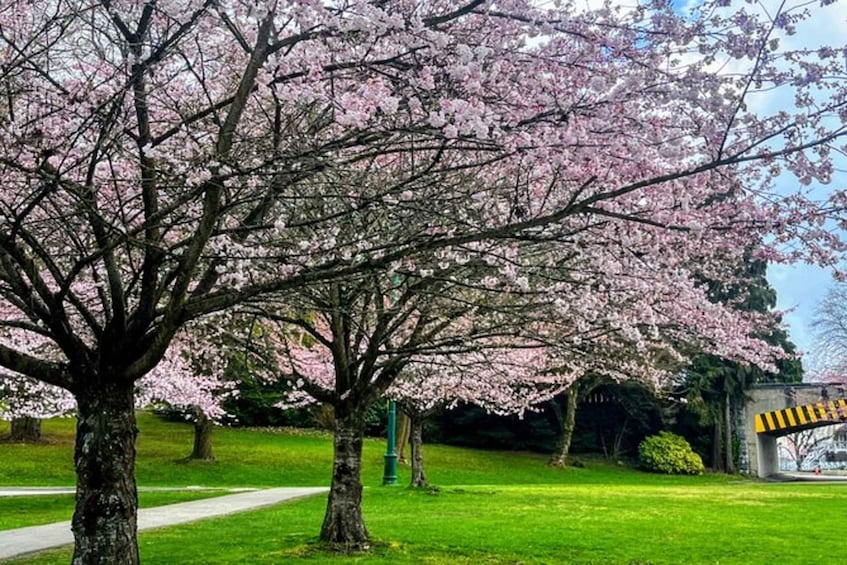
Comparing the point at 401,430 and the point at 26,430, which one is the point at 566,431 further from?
the point at 26,430

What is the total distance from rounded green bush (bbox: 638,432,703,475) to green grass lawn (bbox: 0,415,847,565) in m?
12.0

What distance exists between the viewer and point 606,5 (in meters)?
4.82

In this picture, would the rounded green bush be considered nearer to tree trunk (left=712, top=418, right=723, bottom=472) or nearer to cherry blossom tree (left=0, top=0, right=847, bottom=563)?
tree trunk (left=712, top=418, right=723, bottom=472)

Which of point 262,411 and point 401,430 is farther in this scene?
point 262,411

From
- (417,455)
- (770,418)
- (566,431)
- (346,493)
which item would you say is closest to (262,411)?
(566,431)

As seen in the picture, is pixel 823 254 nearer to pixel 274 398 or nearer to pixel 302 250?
pixel 302 250

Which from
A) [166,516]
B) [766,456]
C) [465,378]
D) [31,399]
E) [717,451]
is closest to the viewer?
[465,378]

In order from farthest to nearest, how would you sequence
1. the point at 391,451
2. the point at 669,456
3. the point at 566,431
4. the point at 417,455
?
the point at 669,456 < the point at 566,431 < the point at 391,451 < the point at 417,455

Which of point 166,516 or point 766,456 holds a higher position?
Answer: point 766,456

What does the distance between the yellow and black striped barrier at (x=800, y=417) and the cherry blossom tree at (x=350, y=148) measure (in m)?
32.1

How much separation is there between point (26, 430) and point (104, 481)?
28820 millimetres

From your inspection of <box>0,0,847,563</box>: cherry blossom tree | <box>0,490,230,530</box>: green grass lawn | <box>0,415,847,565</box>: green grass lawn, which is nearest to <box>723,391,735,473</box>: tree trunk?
<box>0,415,847,565</box>: green grass lawn

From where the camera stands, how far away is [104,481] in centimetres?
617

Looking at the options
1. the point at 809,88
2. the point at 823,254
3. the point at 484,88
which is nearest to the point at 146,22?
the point at 484,88
